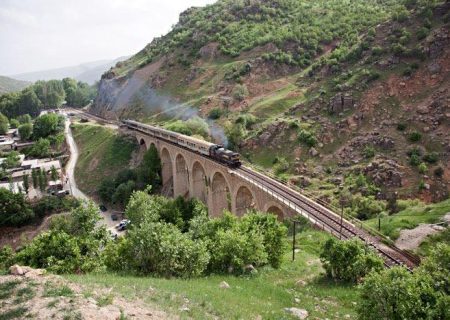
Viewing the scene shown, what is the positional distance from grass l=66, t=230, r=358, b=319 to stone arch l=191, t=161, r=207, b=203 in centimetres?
2773

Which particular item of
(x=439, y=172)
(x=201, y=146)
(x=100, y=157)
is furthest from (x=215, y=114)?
(x=439, y=172)

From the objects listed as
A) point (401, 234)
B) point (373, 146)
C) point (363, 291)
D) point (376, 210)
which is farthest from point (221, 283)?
point (373, 146)

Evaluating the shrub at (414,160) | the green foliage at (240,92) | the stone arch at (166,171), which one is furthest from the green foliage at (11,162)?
the shrub at (414,160)

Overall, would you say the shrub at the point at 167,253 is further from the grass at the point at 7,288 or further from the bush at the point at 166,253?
the grass at the point at 7,288

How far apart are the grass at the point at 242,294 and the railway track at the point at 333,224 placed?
4723 mm

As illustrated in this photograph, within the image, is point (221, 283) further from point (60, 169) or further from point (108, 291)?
point (60, 169)

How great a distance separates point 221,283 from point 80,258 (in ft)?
26.1

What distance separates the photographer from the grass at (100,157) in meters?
68.4

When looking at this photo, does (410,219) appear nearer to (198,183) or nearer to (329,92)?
(198,183)

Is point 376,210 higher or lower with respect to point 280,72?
lower

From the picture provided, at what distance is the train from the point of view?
133ft

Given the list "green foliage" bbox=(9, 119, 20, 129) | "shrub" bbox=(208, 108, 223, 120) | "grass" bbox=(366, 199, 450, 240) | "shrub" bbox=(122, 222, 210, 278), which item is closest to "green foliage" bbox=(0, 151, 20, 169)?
"green foliage" bbox=(9, 119, 20, 129)

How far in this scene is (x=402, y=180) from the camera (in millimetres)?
37469

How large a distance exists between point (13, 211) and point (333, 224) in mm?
47770
